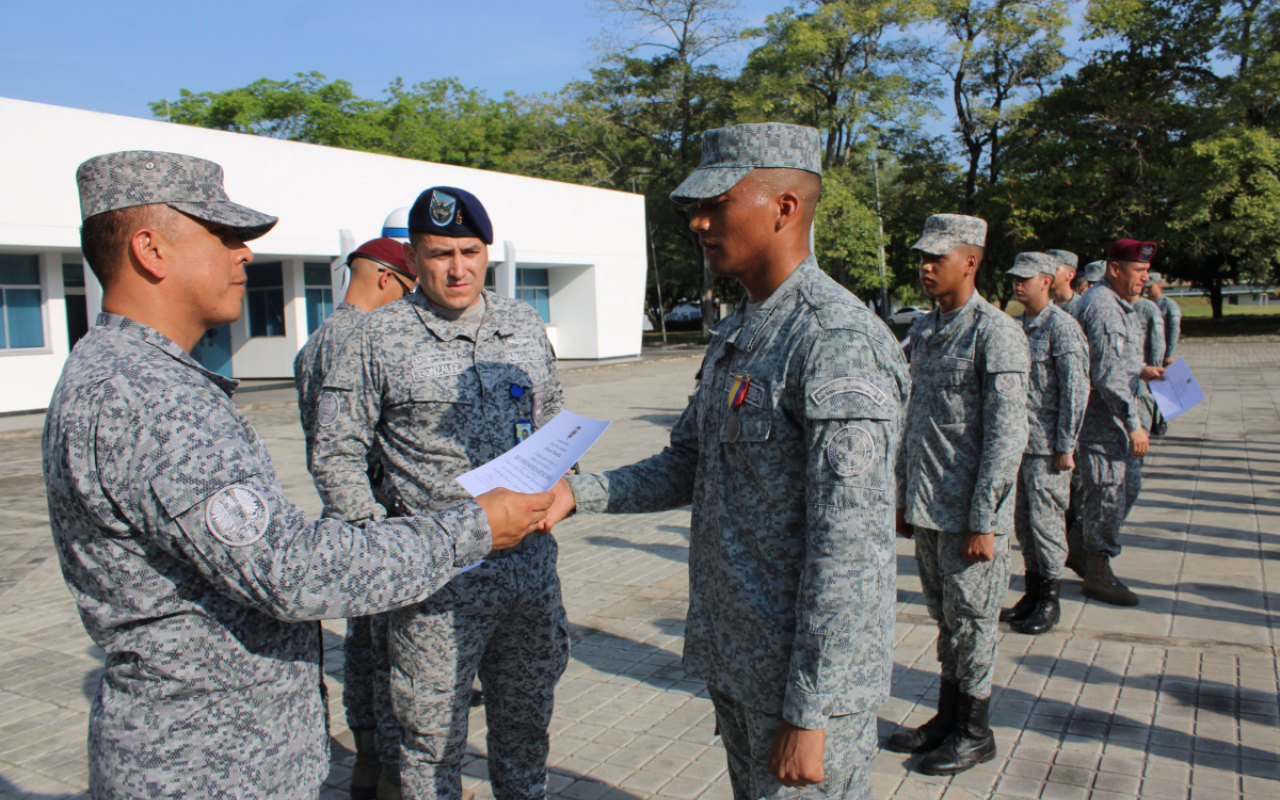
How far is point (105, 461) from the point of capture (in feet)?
5.17

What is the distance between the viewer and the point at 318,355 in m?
3.59

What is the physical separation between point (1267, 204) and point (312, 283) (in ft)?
84.6

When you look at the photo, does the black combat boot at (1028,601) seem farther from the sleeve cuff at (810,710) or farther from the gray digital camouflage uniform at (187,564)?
the gray digital camouflage uniform at (187,564)

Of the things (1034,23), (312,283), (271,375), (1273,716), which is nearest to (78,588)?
(1273,716)

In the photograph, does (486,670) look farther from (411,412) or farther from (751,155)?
(751,155)

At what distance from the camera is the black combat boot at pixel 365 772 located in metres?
3.38

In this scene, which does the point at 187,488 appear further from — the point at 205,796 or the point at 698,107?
the point at 698,107

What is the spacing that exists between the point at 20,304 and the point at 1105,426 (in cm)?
1901

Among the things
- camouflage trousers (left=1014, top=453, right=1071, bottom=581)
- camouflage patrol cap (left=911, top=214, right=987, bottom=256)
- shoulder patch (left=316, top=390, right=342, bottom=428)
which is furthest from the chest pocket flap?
camouflage trousers (left=1014, top=453, right=1071, bottom=581)

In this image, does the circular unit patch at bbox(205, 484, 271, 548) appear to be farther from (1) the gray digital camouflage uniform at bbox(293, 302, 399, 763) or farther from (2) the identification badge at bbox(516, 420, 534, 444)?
(1) the gray digital camouflage uniform at bbox(293, 302, 399, 763)

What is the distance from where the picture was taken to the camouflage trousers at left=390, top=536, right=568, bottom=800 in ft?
8.62

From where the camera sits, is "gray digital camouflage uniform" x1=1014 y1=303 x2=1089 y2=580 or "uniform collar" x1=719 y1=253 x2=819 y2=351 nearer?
"uniform collar" x1=719 y1=253 x2=819 y2=351

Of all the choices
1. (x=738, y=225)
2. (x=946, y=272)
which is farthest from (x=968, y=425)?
(x=738, y=225)

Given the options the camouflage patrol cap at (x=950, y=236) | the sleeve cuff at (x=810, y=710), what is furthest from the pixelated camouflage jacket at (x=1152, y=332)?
the sleeve cuff at (x=810, y=710)
